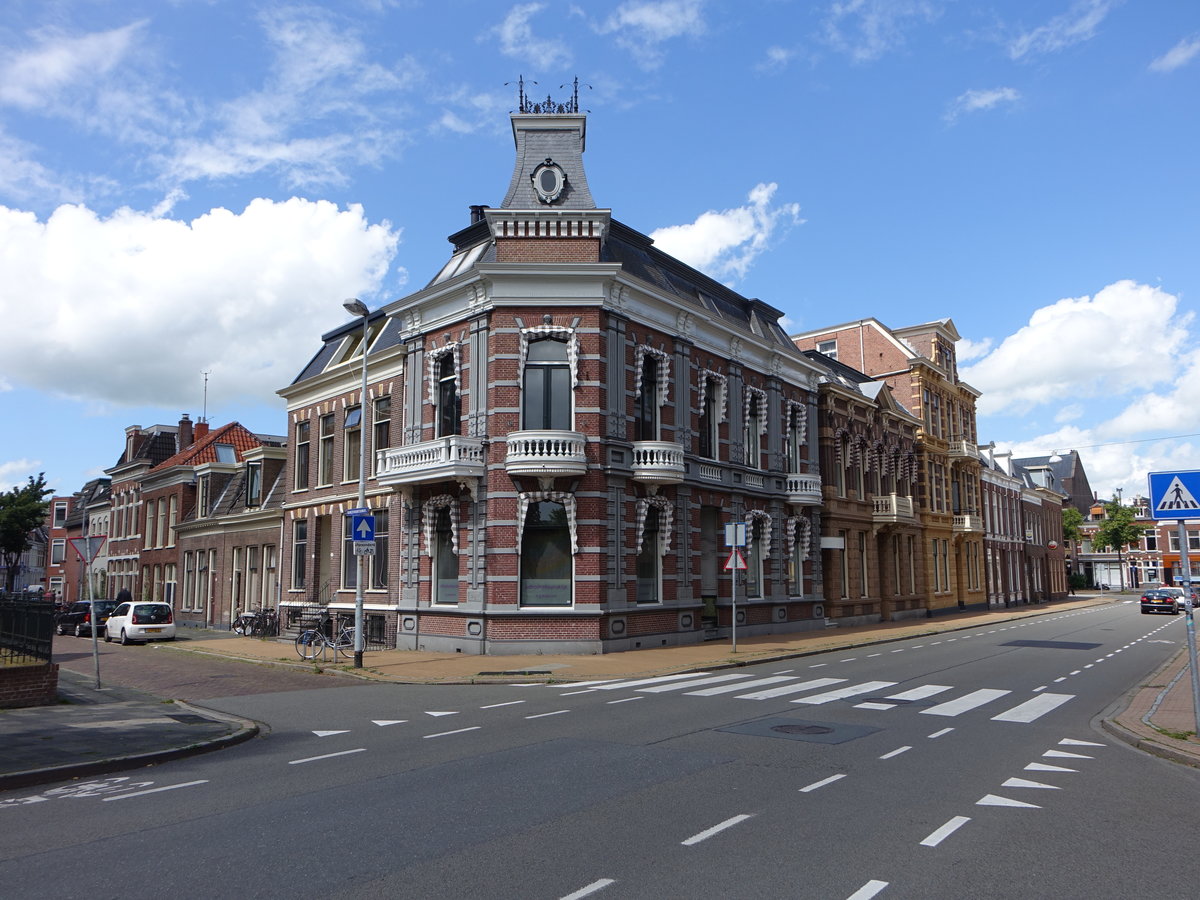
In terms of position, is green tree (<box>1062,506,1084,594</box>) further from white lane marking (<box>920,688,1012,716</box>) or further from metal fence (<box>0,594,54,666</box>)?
metal fence (<box>0,594,54,666</box>)

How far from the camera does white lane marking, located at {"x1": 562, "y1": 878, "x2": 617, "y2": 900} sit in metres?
5.44

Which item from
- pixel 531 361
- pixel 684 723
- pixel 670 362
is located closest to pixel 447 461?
pixel 531 361

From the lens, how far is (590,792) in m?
8.09

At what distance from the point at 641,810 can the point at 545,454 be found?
15.0m

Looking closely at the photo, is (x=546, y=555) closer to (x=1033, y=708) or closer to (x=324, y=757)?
(x=1033, y=708)

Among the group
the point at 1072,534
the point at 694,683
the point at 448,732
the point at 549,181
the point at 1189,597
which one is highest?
the point at 549,181

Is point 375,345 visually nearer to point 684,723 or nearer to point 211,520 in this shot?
point 211,520

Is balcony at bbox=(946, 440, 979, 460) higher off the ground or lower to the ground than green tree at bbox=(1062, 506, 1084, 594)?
higher

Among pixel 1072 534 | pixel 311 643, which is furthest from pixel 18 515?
pixel 1072 534

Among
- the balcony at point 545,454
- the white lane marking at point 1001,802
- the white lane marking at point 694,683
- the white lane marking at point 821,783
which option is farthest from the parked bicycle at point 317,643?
the white lane marking at point 1001,802

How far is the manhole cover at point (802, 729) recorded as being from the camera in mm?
11164

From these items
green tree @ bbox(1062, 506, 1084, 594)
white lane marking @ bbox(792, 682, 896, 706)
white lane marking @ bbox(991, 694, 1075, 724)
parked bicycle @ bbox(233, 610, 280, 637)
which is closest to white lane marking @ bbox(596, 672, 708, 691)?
white lane marking @ bbox(792, 682, 896, 706)

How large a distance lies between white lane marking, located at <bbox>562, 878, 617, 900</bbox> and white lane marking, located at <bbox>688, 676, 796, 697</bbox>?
9.43m

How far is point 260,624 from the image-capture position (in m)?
31.9
